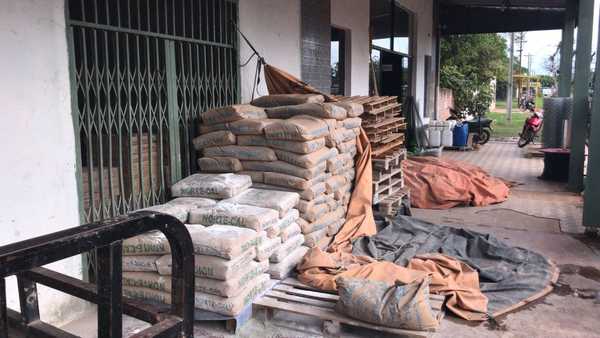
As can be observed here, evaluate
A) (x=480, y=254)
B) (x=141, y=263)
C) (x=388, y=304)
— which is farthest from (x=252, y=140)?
(x=480, y=254)

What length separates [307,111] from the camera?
479 centimetres

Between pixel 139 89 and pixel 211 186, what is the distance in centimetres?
94

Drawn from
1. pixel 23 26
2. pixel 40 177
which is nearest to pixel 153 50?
pixel 23 26

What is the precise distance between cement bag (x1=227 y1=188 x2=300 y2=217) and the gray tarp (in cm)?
100

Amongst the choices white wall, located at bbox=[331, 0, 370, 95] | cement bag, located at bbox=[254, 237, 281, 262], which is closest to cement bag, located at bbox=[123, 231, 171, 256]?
cement bag, located at bbox=[254, 237, 281, 262]

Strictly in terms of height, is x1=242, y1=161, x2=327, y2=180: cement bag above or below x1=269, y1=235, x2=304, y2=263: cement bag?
above

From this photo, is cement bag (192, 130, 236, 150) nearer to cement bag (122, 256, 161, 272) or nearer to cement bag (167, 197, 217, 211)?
cement bag (167, 197, 217, 211)

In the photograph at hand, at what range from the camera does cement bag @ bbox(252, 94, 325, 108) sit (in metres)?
5.00

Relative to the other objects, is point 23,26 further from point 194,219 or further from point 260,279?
point 260,279

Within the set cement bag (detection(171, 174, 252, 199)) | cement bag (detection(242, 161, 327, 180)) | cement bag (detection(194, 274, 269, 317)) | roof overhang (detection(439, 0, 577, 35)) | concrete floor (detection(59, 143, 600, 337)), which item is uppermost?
roof overhang (detection(439, 0, 577, 35))

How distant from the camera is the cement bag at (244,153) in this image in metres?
4.51

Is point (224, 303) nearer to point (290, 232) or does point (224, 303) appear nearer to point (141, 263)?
point (141, 263)

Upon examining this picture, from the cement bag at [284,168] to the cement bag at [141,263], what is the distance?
135 cm

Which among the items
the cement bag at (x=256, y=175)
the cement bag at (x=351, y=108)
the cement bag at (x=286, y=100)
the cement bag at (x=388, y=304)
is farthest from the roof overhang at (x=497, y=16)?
the cement bag at (x=388, y=304)
